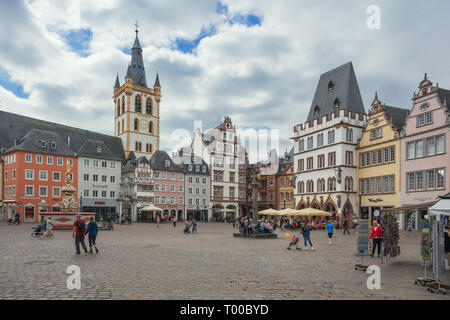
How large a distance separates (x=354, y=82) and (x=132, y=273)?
4824 centimetres

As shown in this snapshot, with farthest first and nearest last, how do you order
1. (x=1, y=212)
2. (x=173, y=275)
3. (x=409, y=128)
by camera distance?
(x=1, y=212) → (x=409, y=128) → (x=173, y=275)

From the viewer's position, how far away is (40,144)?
183ft

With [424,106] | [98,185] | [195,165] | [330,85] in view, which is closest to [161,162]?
[195,165]

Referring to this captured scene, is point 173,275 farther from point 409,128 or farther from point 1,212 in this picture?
point 1,212

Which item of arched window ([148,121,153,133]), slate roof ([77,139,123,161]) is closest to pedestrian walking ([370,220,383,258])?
slate roof ([77,139,123,161])

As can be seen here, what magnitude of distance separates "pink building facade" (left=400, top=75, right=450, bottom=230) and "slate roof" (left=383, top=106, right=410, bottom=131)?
3.61 m

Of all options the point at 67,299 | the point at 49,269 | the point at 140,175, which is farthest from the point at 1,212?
the point at 67,299

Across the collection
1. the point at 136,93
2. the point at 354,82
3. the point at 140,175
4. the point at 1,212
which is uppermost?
the point at 136,93

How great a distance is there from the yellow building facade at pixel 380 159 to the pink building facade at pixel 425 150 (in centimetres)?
135

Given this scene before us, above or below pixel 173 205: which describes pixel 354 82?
above

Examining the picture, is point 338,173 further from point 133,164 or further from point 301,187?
point 133,164

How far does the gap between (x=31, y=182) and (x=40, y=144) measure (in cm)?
585

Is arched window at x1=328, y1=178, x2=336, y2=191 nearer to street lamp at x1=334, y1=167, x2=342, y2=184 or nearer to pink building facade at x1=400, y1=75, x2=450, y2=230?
street lamp at x1=334, y1=167, x2=342, y2=184
